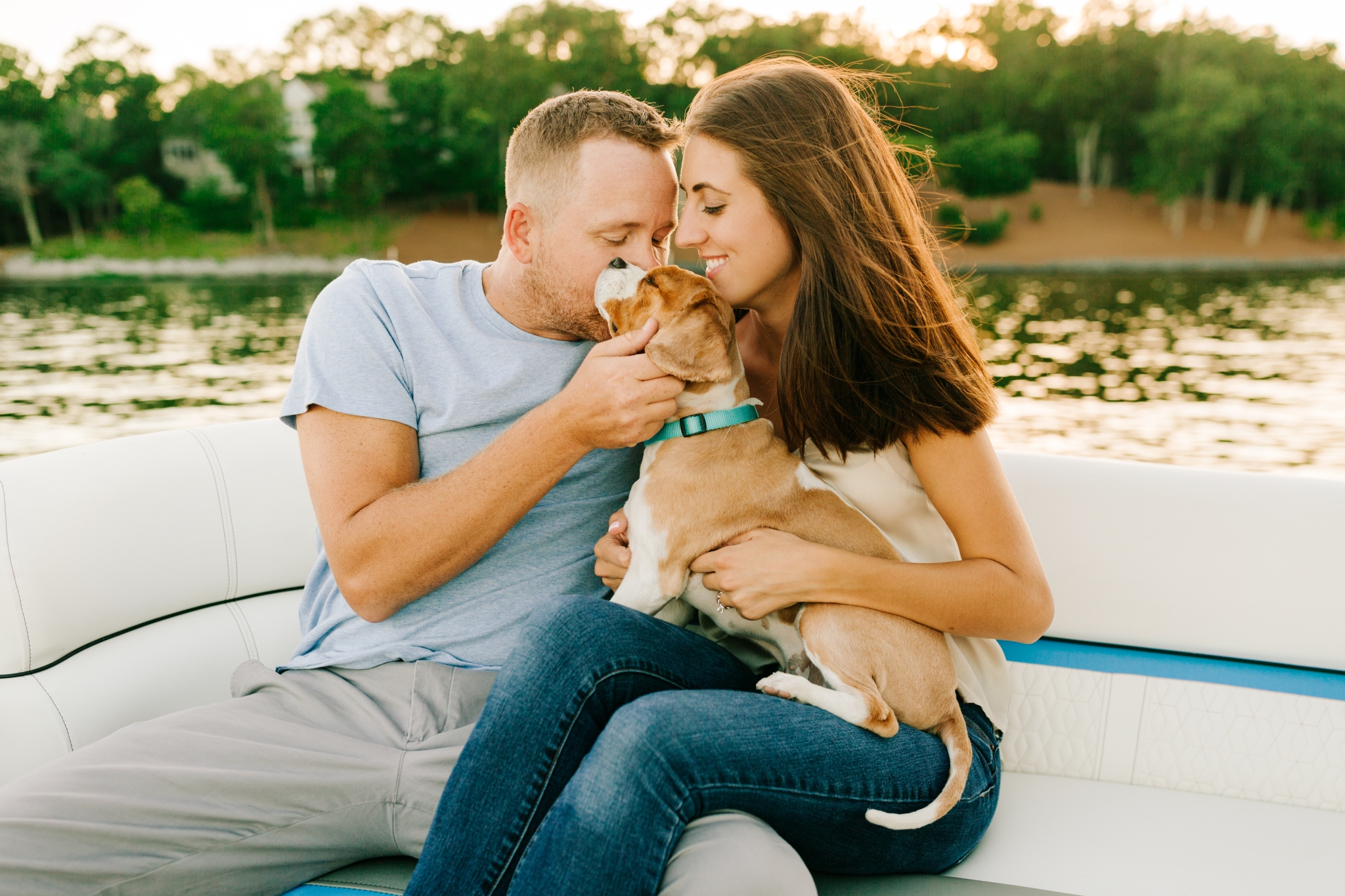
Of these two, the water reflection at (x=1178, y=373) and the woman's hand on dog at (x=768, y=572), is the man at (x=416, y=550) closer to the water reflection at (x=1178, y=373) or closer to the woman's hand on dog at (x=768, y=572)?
the woman's hand on dog at (x=768, y=572)

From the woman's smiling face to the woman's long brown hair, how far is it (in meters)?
0.03

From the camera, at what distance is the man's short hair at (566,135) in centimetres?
226

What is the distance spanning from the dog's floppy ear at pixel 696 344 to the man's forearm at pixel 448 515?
0.96 feet

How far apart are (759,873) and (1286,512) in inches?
79.4

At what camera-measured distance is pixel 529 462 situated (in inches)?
77.8

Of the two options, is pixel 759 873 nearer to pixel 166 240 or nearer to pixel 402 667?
pixel 402 667

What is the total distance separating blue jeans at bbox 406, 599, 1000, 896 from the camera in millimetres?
1522

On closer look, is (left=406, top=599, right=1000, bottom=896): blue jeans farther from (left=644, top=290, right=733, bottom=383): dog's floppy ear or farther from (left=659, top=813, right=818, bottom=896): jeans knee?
(left=644, top=290, right=733, bottom=383): dog's floppy ear

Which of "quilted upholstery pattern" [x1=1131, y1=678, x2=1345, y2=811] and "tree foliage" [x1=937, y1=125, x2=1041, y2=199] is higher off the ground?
"tree foliage" [x1=937, y1=125, x2=1041, y2=199]

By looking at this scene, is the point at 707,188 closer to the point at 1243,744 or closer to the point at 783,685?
the point at 783,685

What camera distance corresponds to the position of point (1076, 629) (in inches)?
104

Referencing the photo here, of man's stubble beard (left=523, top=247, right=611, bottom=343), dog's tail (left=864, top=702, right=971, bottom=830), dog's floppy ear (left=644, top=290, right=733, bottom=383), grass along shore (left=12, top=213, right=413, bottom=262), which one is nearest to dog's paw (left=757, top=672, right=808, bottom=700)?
dog's tail (left=864, top=702, right=971, bottom=830)

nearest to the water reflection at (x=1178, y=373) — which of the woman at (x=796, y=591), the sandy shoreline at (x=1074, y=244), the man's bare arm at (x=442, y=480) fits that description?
the woman at (x=796, y=591)

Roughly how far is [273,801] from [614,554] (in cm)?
88
